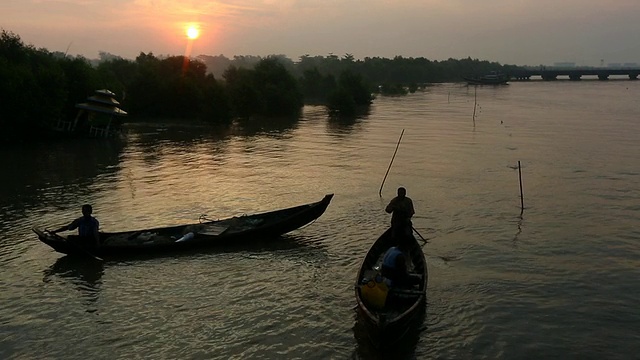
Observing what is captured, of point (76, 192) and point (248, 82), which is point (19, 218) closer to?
point (76, 192)

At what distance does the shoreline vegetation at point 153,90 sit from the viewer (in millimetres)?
37719

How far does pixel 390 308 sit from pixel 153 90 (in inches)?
2129

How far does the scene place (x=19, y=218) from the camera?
2020cm

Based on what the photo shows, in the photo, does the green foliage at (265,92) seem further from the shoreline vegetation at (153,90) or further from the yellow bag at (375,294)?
the yellow bag at (375,294)

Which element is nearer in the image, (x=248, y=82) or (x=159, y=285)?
(x=159, y=285)

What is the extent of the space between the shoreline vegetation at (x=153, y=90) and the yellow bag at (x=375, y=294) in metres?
34.8

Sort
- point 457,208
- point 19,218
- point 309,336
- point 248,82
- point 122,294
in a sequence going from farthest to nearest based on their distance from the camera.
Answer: point 248,82
point 457,208
point 19,218
point 122,294
point 309,336

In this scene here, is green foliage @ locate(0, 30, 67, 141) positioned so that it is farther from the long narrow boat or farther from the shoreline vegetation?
the long narrow boat

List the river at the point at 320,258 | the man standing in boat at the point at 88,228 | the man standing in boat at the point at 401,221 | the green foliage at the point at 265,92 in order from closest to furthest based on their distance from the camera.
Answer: the river at the point at 320,258 → the man standing in boat at the point at 401,221 → the man standing in boat at the point at 88,228 → the green foliage at the point at 265,92

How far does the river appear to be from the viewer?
37.7 ft

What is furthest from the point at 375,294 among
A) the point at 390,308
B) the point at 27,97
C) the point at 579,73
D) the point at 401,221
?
the point at 579,73

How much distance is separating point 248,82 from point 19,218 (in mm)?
47514

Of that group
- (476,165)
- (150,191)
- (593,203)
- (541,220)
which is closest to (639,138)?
(476,165)

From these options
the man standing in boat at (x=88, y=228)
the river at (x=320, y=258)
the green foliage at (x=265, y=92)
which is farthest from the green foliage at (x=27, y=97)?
the man standing in boat at (x=88, y=228)
